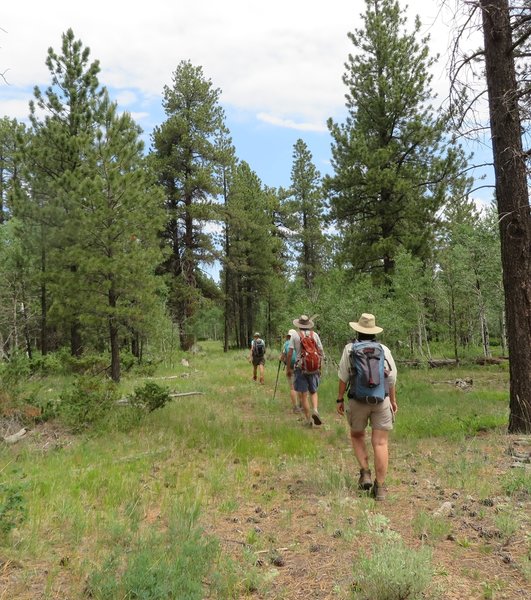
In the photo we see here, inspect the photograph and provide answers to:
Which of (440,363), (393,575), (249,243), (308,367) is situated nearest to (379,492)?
(393,575)

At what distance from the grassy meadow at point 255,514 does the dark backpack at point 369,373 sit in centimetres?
108

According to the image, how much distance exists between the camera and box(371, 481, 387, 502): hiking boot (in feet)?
15.5

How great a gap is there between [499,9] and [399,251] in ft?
40.3

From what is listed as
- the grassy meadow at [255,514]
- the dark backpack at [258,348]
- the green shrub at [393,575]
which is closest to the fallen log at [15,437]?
the grassy meadow at [255,514]

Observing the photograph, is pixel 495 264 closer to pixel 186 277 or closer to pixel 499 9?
pixel 499 9

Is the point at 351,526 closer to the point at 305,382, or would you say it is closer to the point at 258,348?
the point at 305,382

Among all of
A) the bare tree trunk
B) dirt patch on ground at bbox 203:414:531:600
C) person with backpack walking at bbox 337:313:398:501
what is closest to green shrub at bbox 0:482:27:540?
dirt patch on ground at bbox 203:414:531:600

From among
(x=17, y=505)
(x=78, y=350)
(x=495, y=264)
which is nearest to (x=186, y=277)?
(x=78, y=350)

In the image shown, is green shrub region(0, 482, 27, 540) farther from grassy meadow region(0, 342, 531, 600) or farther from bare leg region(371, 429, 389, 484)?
bare leg region(371, 429, 389, 484)

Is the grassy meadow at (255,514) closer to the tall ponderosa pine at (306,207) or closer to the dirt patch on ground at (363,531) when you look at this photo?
the dirt patch on ground at (363,531)

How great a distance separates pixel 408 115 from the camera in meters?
19.2

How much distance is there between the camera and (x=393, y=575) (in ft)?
9.22

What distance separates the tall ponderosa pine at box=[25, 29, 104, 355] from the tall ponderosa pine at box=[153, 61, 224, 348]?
11903mm

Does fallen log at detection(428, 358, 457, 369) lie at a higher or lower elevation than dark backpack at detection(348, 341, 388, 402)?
lower
